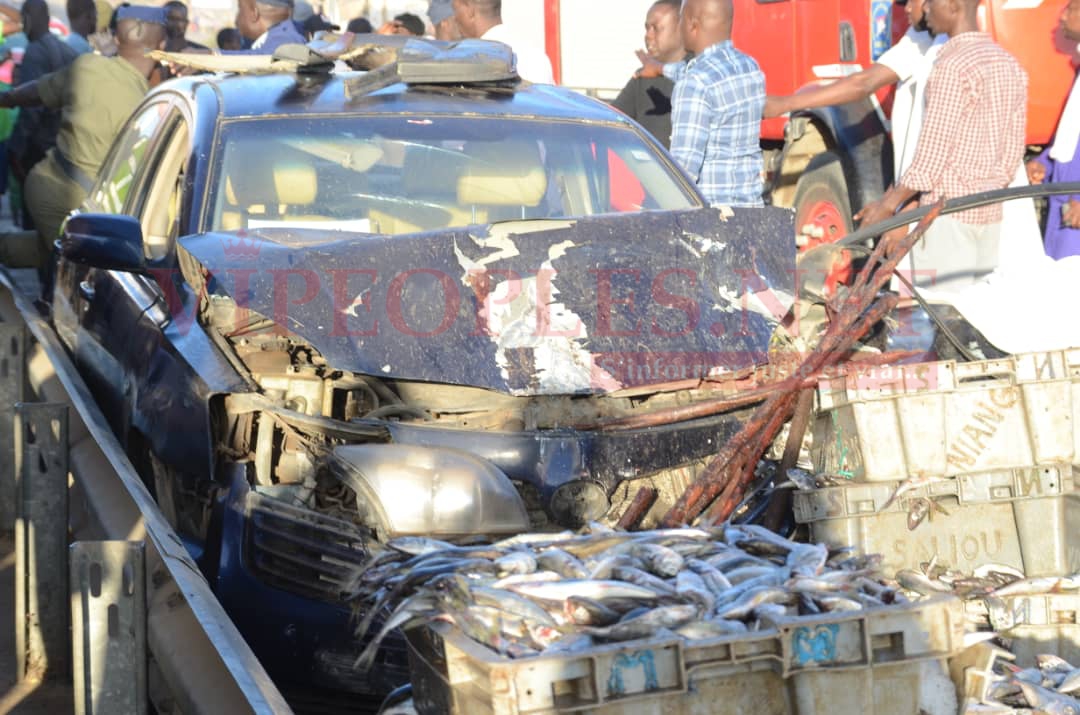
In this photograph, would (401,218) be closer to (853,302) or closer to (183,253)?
(183,253)

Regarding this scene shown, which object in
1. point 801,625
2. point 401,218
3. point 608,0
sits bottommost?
point 801,625

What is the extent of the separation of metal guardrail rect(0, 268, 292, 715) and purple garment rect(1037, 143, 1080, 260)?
5.19 metres

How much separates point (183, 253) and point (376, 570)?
2.02m

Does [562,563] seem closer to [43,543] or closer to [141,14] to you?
[43,543]

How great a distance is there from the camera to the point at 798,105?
27.6 feet

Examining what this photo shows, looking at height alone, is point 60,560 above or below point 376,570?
below

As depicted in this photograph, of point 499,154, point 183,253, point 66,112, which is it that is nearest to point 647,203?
point 499,154

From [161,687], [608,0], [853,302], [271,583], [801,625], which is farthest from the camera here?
[608,0]

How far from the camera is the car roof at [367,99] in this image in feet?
18.4

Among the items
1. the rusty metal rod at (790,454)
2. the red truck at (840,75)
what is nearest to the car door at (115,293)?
the rusty metal rod at (790,454)

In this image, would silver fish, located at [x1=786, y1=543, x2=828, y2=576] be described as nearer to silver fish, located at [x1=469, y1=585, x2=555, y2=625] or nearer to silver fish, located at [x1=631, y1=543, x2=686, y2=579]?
silver fish, located at [x1=631, y1=543, x2=686, y2=579]

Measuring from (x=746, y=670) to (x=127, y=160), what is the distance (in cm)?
474

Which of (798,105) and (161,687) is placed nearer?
(161,687)

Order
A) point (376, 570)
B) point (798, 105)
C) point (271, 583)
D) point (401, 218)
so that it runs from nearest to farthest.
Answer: point (376, 570), point (271, 583), point (401, 218), point (798, 105)
